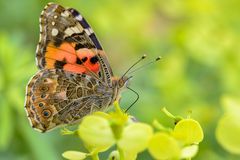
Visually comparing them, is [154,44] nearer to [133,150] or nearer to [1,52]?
[1,52]

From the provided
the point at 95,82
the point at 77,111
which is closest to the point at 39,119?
the point at 77,111

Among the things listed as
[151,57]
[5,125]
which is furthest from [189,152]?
[151,57]

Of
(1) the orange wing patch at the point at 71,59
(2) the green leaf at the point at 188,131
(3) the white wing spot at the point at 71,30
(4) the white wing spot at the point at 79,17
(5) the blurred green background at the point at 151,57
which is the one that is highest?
(2) the green leaf at the point at 188,131

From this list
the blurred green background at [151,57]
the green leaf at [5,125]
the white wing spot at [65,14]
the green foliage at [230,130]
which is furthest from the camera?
the blurred green background at [151,57]

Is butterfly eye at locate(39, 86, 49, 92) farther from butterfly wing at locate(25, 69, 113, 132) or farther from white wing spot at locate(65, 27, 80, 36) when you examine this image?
white wing spot at locate(65, 27, 80, 36)

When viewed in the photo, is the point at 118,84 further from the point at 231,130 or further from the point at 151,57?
the point at 151,57

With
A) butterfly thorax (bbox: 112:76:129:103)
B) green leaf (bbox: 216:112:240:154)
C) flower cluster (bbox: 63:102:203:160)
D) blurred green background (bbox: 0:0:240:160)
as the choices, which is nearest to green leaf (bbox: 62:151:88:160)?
flower cluster (bbox: 63:102:203:160)

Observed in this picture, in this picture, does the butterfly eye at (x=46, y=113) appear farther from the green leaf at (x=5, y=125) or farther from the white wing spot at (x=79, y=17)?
the green leaf at (x=5, y=125)

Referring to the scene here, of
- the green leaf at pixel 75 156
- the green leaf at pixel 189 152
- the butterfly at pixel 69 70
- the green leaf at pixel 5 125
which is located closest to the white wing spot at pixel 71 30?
the butterfly at pixel 69 70
